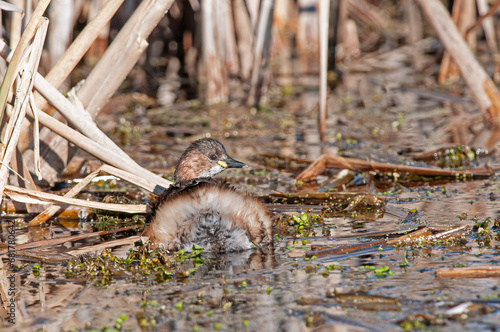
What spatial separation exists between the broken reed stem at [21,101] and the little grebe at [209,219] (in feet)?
2.95

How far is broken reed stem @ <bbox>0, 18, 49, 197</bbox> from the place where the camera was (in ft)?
13.5

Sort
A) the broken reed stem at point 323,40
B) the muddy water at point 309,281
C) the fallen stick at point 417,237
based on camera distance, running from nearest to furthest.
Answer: the muddy water at point 309,281
the fallen stick at point 417,237
the broken reed stem at point 323,40

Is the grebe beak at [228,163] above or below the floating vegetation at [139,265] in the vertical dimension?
above

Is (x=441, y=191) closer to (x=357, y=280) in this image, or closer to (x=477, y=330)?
(x=357, y=280)

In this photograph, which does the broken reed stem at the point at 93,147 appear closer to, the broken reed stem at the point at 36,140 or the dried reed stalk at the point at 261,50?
the broken reed stem at the point at 36,140

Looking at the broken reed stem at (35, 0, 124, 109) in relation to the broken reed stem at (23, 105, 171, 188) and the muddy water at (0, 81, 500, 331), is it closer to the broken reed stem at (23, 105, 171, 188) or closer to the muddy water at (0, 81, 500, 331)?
the broken reed stem at (23, 105, 171, 188)

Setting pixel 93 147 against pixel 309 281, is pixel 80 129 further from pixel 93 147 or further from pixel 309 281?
pixel 309 281

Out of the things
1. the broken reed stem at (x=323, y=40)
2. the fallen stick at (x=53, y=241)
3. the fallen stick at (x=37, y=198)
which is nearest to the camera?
the fallen stick at (x=53, y=241)

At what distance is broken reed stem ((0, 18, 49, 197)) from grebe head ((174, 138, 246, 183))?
1.25m

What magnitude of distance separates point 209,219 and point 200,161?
1.29 m

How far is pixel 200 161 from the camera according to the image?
5.07 meters

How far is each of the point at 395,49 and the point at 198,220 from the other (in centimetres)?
1144

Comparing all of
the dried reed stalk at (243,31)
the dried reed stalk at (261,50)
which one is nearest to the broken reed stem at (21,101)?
the dried reed stalk at (261,50)

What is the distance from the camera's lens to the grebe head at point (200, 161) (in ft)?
16.5
